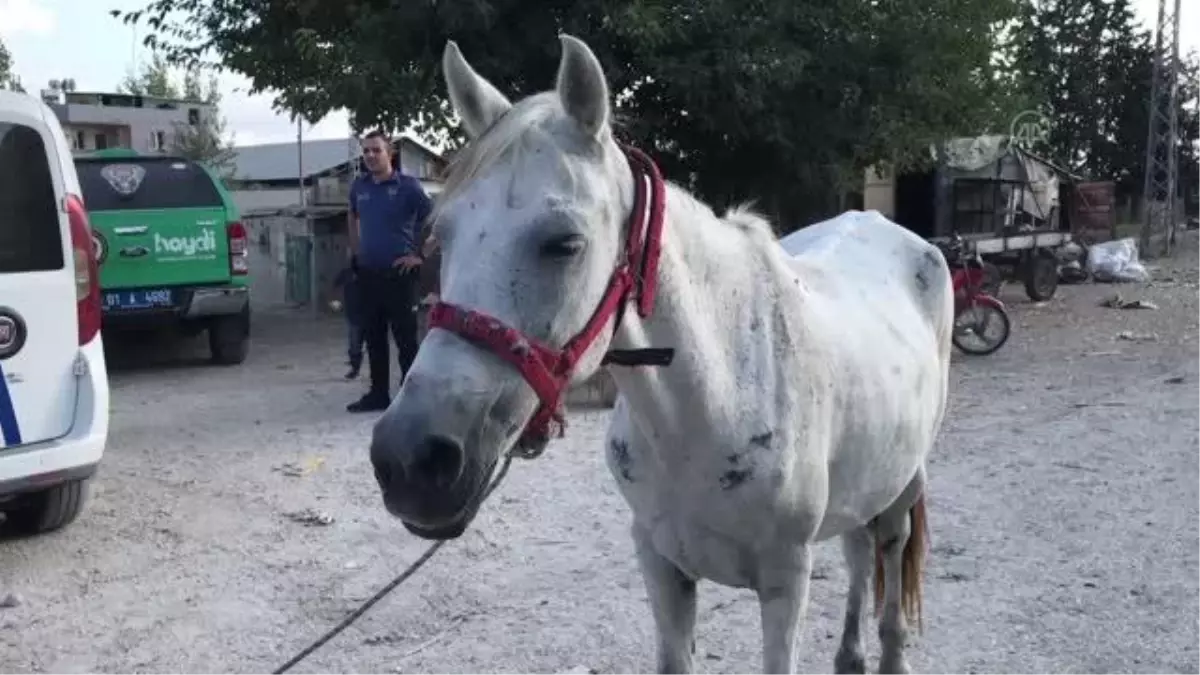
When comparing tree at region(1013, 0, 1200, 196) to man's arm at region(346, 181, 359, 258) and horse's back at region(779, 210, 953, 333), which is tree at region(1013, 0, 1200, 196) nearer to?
man's arm at region(346, 181, 359, 258)

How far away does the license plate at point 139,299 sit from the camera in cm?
1030

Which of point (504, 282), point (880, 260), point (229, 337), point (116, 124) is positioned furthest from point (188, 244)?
point (116, 124)

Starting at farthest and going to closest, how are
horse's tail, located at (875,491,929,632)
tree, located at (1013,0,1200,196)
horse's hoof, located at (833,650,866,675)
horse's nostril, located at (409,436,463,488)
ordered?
tree, located at (1013,0,1200,196), horse's tail, located at (875,491,929,632), horse's hoof, located at (833,650,866,675), horse's nostril, located at (409,436,463,488)

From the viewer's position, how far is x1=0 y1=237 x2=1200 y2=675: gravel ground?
4.02 meters

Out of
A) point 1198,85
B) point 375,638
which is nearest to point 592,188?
point 375,638

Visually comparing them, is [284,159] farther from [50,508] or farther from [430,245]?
[430,245]

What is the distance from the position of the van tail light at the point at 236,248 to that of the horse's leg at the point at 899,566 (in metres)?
8.39

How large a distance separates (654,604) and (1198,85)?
155 feet

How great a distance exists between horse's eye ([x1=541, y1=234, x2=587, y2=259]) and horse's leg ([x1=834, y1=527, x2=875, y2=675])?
2.09m

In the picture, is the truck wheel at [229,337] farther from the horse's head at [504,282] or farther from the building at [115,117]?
the building at [115,117]

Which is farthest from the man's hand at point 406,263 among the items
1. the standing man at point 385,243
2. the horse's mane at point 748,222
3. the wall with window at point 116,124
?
the wall with window at point 116,124

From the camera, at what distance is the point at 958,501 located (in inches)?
232

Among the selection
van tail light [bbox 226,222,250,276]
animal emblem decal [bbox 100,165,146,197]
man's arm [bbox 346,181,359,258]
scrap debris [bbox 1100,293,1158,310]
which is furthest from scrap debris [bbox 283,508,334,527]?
scrap debris [bbox 1100,293,1158,310]

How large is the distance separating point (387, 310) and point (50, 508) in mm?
2973
